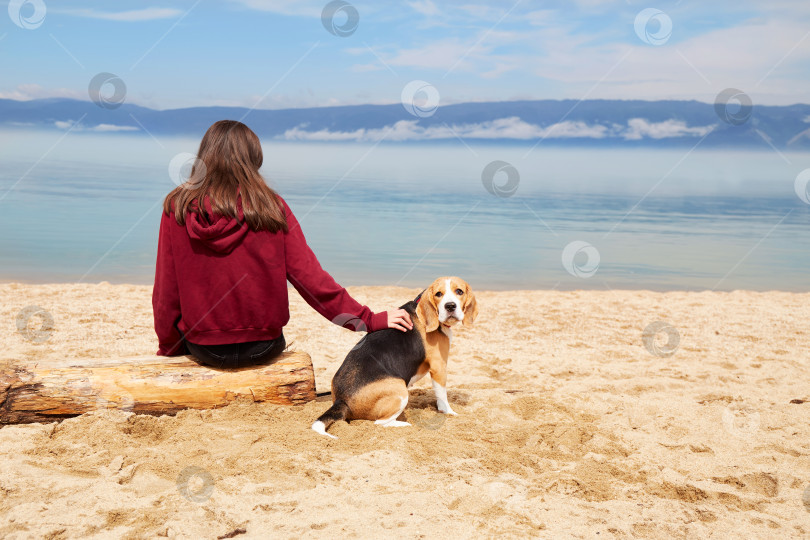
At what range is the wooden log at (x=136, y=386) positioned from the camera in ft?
15.1

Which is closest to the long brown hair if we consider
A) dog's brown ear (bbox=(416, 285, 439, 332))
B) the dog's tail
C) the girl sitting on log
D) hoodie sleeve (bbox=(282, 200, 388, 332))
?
the girl sitting on log

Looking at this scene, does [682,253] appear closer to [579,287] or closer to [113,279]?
[579,287]

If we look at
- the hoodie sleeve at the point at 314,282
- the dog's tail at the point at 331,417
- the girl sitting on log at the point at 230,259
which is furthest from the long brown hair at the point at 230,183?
the dog's tail at the point at 331,417

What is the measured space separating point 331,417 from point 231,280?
1225mm

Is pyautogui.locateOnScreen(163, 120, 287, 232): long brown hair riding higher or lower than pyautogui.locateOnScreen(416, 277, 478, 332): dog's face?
higher

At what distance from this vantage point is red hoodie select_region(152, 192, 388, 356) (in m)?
4.61

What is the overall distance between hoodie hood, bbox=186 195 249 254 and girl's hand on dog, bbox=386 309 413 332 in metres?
1.26

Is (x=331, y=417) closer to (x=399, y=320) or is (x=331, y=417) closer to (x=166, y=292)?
(x=399, y=320)

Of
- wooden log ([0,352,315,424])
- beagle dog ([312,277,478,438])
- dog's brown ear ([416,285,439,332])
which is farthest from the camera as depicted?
dog's brown ear ([416,285,439,332])

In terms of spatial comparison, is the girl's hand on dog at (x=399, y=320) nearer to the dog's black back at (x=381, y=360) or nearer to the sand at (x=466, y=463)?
the dog's black back at (x=381, y=360)

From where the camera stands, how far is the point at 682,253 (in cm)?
1773

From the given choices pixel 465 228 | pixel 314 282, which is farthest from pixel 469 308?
pixel 465 228

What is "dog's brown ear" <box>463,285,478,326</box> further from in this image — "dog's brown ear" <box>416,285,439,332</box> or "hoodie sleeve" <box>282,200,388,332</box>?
"hoodie sleeve" <box>282,200,388,332</box>

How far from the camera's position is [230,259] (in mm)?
4656
